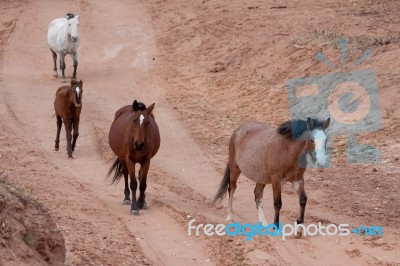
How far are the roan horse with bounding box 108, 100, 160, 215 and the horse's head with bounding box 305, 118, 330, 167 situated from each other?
2757mm

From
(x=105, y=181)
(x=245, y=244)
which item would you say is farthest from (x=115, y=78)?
(x=245, y=244)

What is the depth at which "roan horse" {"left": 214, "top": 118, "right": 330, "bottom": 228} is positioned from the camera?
1092cm

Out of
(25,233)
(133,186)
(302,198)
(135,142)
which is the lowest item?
(133,186)

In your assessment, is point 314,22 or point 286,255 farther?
point 314,22

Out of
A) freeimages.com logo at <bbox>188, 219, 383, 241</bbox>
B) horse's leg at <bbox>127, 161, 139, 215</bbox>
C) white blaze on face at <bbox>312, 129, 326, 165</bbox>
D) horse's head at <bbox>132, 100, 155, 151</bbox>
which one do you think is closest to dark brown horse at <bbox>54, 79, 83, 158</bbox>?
horse's leg at <bbox>127, 161, 139, 215</bbox>

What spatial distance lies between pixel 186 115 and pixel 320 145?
9.91m

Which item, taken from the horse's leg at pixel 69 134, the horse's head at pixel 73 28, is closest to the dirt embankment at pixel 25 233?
the horse's leg at pixel 69 134

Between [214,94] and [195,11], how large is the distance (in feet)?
29.6

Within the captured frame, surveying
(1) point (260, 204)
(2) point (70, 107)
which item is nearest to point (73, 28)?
(2) point (70, 107)

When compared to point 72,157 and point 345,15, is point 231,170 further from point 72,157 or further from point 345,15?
point 345,15

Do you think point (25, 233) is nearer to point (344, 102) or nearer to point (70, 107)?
point (70, 107)

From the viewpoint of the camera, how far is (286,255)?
10.5 m

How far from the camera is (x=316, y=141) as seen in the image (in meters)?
10.7

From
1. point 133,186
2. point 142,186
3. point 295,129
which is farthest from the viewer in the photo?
point 142,186
